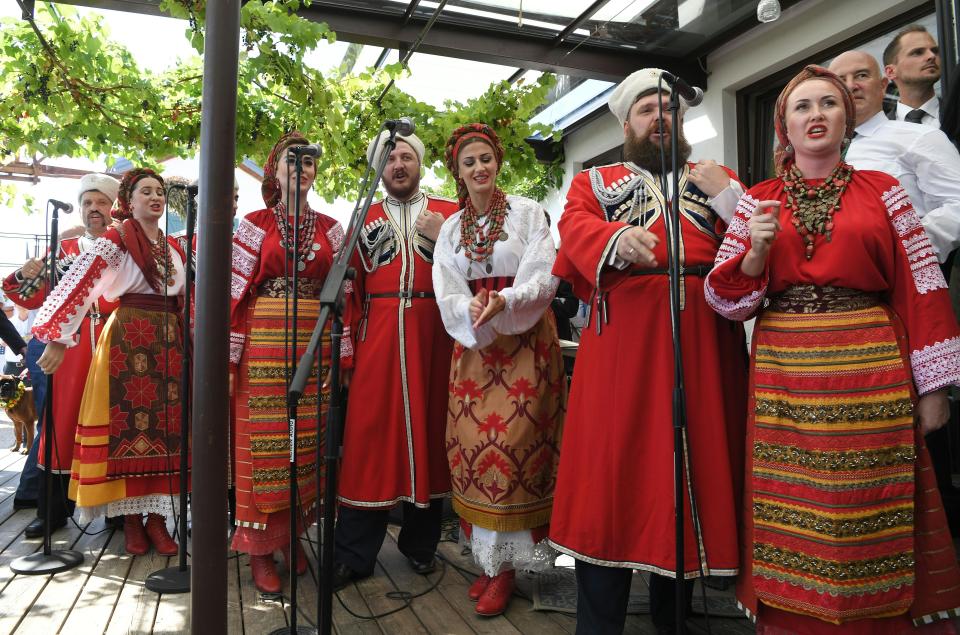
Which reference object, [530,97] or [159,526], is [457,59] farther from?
[159,526]

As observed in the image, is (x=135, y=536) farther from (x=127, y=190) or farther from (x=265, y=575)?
(x=127, y=190)

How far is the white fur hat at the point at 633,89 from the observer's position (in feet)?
8.15

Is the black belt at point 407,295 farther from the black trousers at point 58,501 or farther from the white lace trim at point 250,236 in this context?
the black trousers at point 58,501

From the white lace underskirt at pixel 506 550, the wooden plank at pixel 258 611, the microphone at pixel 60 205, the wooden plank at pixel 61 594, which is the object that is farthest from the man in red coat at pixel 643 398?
the microphone at pixel 60 205

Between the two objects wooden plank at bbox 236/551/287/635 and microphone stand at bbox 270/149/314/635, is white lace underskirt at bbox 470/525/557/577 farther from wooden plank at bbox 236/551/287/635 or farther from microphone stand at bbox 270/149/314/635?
wooden plank at bbox 236/551/287/635

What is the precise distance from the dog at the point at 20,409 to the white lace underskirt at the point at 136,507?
202 cm

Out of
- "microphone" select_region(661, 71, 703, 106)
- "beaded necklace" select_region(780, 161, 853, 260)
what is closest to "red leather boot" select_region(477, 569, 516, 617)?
"beaded necklace" select_region(780, 161, 853, 260)

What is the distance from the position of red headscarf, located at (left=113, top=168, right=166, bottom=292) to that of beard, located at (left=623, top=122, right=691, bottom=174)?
2731 millimetres

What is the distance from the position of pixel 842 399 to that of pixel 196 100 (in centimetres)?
509

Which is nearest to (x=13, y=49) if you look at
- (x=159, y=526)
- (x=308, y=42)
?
(x=308, y=42)

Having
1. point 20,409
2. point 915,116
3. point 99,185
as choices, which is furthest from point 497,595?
point 20,409

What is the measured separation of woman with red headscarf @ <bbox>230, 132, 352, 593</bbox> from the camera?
10.0ft

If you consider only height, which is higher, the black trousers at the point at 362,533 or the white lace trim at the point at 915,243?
the white lace trim at the point at 915,243

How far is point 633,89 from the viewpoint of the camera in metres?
2.53
